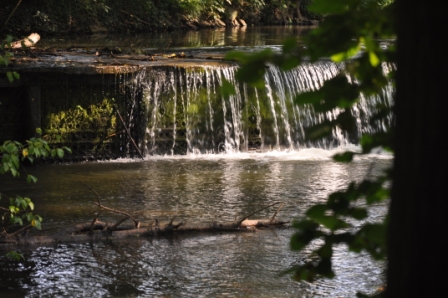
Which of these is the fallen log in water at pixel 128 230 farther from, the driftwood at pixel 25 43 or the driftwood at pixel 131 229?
the driftwood at pixel 25 43

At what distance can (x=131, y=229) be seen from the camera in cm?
812

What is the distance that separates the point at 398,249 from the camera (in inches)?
71.9

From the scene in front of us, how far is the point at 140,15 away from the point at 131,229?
2073 cm

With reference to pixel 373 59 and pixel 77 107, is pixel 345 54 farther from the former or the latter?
pixel 77 107

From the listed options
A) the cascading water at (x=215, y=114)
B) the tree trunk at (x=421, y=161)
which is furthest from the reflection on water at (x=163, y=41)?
the tree trunk at (x=421, y=161)

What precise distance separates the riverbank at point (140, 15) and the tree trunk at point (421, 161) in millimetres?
19324

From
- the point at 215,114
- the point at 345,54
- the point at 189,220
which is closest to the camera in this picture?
the point at 345,54

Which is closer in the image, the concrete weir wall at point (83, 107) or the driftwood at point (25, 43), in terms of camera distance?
the driftwood at point (25, 43)

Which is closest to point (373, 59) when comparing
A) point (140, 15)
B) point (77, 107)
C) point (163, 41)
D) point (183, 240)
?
point (183, 240)

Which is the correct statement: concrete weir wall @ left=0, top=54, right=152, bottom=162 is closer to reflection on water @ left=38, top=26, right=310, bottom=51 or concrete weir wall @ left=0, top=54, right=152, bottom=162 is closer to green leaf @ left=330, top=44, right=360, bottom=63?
reflection on water @ left=38, top=26, right=310, bottom=51

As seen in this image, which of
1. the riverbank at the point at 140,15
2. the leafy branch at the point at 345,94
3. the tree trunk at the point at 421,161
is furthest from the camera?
the riverbank at the point at 140,15

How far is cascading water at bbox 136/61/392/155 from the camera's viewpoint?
13.0 metres

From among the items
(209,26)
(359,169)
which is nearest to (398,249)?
(359,169)

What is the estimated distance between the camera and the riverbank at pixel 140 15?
23.8m
